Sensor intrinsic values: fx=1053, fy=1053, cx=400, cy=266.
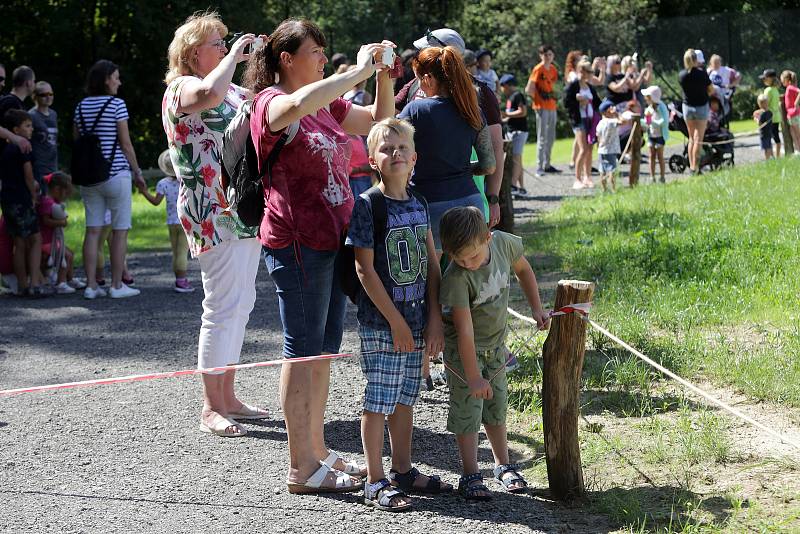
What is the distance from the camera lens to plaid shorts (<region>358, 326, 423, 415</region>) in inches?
178

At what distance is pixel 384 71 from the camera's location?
4.75 metres

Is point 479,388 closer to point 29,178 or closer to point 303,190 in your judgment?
point 303,190

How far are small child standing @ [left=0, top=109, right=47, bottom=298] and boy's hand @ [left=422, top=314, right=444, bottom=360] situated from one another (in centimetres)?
658

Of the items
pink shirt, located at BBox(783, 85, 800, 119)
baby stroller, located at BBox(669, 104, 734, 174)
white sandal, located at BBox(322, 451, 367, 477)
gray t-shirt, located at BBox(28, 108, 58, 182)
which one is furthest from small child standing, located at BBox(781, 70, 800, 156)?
white sandal, located at BBox(322, 451, 367, 477)

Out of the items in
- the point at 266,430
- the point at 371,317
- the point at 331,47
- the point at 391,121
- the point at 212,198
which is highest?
the point at 331,47

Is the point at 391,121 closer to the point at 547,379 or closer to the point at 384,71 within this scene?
the point at 384,71

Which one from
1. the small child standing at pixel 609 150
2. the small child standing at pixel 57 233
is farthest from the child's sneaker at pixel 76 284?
the small child standing at pixel 609 150

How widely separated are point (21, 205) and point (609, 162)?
8607 millimetres

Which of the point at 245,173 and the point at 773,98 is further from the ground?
the point at 773,98

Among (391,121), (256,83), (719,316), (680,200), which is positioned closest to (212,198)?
(256,83)

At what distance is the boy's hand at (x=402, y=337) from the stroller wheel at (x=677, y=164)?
14205mm

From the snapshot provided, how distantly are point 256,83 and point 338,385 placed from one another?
8.41ft

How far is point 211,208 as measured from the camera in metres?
5.51

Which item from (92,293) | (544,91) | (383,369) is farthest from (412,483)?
(544,91)
